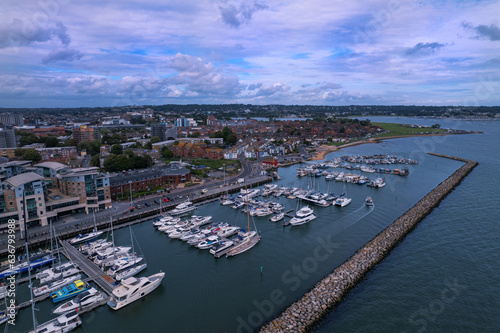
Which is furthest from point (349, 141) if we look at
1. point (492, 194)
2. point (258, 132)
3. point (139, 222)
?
point (139, 222)

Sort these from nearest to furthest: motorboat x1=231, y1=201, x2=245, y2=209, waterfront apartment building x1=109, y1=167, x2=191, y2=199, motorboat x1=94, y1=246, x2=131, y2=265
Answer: motorboat x1=94, y1=246, x2=131, y2=265 → motorboat x1=231, y1=201, x2=245, y2=209 → waterfront apartment building x1=109, y1=167, x2=191, y2=199

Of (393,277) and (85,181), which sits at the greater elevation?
(85,181)

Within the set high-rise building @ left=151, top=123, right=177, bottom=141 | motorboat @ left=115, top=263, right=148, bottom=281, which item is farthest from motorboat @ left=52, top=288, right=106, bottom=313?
high-rise building @ left=151, top=123, right=177, bottom=141

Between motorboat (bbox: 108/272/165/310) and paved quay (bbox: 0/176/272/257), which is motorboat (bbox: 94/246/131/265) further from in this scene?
paved quay (bbox: 0/176/272/257)

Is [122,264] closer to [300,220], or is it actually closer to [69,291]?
[69,291]

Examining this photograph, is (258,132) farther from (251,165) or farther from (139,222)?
(139,222)
